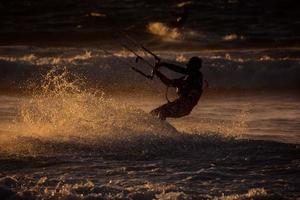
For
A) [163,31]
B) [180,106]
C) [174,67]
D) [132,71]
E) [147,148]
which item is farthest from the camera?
[163,31]

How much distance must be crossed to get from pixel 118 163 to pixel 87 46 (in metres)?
17.1

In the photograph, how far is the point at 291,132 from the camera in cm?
1359

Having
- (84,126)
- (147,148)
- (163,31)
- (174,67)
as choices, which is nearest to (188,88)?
(174,67)

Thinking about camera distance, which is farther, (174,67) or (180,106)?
(180,106)

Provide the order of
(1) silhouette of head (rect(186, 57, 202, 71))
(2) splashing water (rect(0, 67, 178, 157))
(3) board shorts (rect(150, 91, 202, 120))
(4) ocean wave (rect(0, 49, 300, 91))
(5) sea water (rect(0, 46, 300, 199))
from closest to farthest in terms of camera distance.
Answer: (5) sea water (rect(0, 46, 300, 199)), (2) splashing water (rect(0, 67, 178, 157)), (1) silhouette of head (rect(186, 57, 202, 71)), (3) board shorts (rect(150, 91, 202, 120)), (4) ocean wave (rect(0, 49, 300, 91))

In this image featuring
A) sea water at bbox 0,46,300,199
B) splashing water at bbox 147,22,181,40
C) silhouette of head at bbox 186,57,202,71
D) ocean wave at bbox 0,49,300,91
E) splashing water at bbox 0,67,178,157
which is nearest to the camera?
sea water at bbox 0,46,300,199

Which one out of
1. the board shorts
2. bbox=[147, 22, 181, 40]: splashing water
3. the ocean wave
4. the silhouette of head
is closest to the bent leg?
the board shorts

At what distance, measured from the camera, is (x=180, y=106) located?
12.7 metres

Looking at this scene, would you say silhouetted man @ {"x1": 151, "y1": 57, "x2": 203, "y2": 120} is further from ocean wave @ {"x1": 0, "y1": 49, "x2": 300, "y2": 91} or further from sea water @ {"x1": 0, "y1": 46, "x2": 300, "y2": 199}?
ocean wave @ {"x1": 0, "y1": 49, "x2": 300, "y2": 91}

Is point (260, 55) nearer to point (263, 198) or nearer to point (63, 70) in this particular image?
point (63, 70)

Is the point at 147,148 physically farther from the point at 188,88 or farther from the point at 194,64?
the point at 194,64

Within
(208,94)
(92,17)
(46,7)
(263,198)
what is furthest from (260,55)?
(263,198)

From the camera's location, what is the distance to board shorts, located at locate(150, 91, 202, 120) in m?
12.7

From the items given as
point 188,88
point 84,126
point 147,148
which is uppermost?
point 188,88
